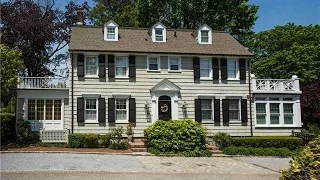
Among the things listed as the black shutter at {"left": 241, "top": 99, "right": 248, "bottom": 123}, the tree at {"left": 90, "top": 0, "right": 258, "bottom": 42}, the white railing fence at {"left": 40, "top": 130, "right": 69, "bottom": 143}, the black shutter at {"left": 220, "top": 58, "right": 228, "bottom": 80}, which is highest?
the tree at {"left": 90, "top": 0, "right": 258, "bottom": 42}

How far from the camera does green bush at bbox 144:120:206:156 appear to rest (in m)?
20.9

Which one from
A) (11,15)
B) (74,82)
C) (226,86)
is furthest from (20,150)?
(11,15)

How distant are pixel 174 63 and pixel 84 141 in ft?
27.9

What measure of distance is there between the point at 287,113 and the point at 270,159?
26.9 ft

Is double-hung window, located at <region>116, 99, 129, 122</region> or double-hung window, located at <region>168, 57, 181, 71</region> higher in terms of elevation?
double-hung window, located at <region>168, 57, 181, 71</region>

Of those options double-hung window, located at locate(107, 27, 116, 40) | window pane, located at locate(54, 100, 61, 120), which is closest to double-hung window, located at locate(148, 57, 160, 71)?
double-hung window, located at locate(107, 27, 116, 40)

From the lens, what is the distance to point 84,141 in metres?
22.2

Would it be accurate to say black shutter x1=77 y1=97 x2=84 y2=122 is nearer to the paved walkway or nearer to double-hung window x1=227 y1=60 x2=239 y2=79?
the paved walkway

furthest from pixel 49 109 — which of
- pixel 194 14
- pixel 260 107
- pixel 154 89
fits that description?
pixel 194 14

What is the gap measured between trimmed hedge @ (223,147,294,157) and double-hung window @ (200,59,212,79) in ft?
22.0

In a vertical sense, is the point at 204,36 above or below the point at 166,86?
above

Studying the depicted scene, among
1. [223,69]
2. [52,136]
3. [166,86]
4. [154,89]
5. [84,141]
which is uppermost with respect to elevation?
[223,69]

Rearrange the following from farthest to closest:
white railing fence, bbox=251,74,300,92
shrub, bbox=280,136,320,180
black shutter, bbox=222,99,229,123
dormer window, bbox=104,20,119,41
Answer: white railing fence, bbox=251,74,300,92, dormer window, bbox=104,20,119,41, black shutter, bbox=222,99,229,123, shrub, bbox=280,136,320,180

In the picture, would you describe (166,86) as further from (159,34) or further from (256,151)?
(256,151)
